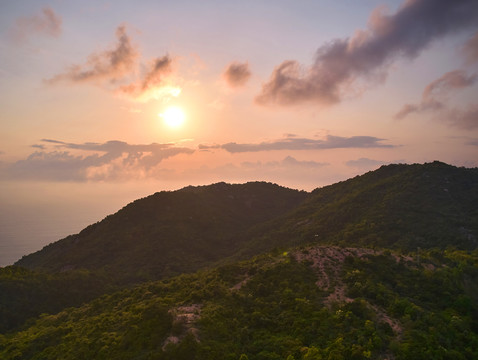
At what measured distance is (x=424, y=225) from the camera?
73.8 metres

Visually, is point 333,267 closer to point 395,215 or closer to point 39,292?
point 395,215

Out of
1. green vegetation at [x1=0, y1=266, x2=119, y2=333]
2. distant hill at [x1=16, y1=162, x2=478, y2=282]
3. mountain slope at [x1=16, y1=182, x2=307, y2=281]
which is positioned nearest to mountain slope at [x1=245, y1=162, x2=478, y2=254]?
distant hill at [x1=16, y1=162, x2=478, y2=282]

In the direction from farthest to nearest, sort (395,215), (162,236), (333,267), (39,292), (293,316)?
(162,236) → (395,215) → (39,292) → (333,267) → (293,316)

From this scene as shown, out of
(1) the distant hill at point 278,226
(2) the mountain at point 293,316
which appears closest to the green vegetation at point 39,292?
(2) the mountain at point 293,316

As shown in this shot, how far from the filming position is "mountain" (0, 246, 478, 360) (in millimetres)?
28516

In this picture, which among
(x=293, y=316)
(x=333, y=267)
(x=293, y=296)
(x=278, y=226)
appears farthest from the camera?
(x=278, y=226)

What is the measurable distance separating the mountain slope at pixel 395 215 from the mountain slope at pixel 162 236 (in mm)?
14784

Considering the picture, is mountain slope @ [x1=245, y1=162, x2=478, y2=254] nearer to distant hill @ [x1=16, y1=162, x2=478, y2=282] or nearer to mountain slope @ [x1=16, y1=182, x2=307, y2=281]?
distant hill @ [x1=16, y1=162, x2=478, y2=282]

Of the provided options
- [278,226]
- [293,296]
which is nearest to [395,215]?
[278,226]

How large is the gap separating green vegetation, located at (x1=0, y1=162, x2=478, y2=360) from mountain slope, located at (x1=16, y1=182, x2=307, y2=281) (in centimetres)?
99

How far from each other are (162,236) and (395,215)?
215 ft

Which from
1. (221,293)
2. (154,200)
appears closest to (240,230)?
(154,200)

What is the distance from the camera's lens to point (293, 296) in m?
37.6

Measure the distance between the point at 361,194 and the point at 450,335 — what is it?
7279 cm
